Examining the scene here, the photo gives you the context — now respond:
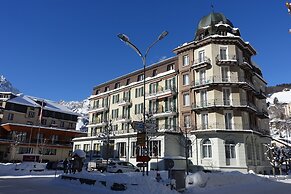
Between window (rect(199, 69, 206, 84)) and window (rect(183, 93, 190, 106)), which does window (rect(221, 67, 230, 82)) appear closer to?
window (rect(199, 69, 206, 84))

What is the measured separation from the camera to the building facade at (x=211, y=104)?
3419 centimetres

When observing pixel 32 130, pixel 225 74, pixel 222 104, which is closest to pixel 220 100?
pixel 222 104

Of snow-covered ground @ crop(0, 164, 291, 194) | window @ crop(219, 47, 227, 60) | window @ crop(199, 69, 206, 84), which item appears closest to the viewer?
snow-covered ground @ crop(0, 164, 291, 194)

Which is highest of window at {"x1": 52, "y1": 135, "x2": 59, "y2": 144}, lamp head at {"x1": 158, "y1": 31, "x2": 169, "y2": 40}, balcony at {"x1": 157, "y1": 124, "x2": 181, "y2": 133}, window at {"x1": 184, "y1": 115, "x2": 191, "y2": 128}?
lamp head at {"x1": 158, "y1": 31, "x2": 169, "y2": 40}

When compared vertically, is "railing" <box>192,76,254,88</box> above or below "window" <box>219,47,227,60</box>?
below

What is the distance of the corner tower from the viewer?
34.0m

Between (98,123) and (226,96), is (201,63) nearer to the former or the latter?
(226,96)

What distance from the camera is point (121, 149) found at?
140 ft

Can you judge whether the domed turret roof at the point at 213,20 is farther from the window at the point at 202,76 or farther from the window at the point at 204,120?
the window at the point at 204,120

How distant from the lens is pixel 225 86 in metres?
36.1

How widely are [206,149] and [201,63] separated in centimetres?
1271

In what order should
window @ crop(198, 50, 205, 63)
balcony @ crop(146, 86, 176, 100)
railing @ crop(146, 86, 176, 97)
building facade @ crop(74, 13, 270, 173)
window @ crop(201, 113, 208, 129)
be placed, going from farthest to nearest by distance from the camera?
railing @ crop(146, 86, 176, 97)
balcony @ crop(146, 86, 176, 100)
window @ crop(198, 50, 205, 63)
window @ crop(201, 113, 208, 129)
building facade @ crop(74, 13, 270, 173)

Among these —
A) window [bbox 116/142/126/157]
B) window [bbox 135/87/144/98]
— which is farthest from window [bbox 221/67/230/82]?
window [bbox 116/142/126/157]

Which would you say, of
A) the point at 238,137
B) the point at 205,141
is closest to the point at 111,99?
the point at 205,141
